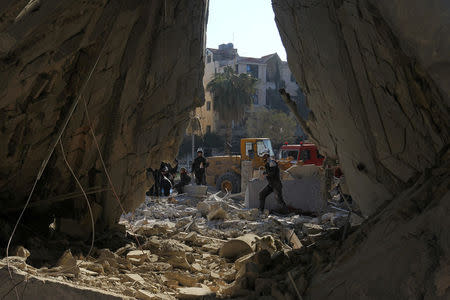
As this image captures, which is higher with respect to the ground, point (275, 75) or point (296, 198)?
point (275, 75)

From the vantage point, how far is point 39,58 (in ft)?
17.7

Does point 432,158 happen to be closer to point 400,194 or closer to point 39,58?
point 400,194

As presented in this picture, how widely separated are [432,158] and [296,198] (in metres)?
9.44

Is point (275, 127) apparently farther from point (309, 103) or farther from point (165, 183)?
point (309, 103)

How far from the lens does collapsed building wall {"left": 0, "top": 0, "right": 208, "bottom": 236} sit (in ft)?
17.3

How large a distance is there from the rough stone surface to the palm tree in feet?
96.7

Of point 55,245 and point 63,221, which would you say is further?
point 63,221

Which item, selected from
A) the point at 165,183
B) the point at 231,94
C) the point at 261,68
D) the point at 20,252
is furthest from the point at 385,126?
the point at 261,68

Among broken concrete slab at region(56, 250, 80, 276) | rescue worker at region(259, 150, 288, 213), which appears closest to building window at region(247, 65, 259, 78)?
rescue worker at region(259, 150, 288, 213)

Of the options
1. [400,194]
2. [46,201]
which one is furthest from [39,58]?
[400,194]

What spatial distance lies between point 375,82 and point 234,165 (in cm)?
1523

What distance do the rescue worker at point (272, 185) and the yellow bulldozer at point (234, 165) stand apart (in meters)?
4.84

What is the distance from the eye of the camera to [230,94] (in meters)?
35.3

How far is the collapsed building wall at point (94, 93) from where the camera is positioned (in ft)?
17.3
